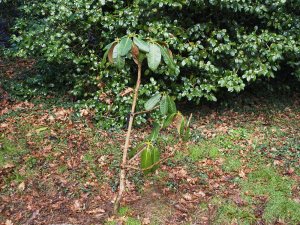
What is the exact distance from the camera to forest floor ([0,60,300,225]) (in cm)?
410

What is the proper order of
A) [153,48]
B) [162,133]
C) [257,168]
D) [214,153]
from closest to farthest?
[153,48] < [257,168] < [214,153] < [162,133]

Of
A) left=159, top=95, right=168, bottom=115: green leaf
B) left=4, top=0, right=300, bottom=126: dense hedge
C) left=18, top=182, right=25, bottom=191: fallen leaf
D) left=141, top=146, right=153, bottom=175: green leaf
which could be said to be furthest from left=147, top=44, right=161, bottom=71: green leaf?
left=4, top=0, right=300, bottom=126: dense hedge

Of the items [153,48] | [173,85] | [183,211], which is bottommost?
[183,211]

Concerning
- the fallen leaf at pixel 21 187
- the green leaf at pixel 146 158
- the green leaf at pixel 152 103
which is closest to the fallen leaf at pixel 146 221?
the green leaf at pixel 146 158

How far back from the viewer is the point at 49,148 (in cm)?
509

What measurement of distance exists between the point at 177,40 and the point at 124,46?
275cm

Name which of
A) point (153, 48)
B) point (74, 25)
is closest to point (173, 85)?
point (74, 25)

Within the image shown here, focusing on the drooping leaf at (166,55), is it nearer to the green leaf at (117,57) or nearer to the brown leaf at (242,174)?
the green leaf at (117,57)

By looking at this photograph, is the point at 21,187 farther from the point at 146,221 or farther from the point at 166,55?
the point at 166,55

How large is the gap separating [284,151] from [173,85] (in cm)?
207

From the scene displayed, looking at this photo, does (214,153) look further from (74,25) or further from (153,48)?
(74,25)

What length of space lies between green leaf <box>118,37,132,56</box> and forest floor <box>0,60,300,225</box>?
6.30 ft

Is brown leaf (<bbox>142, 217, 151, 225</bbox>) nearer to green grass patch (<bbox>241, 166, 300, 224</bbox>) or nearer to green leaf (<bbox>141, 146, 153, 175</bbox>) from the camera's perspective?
green leaf (<bbox>141, 146, 153, 175</bbox>)

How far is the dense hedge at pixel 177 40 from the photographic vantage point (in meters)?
5.79
